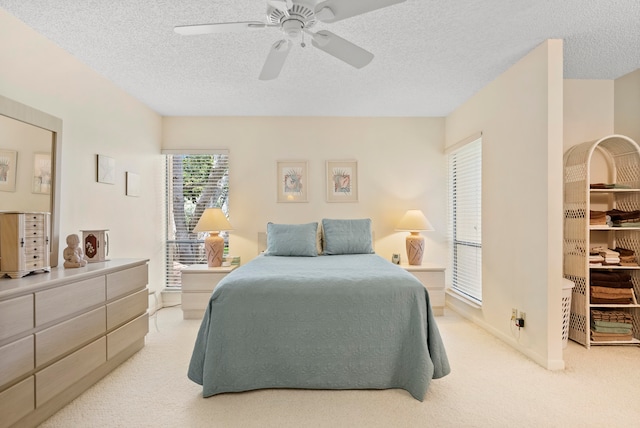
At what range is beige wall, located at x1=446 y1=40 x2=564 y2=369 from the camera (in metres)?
2.77

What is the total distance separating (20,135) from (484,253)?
13.6 feet

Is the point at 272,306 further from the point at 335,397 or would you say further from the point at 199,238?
the point at 199,238

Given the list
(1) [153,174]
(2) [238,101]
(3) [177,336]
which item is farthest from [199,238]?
(2) [238,101]

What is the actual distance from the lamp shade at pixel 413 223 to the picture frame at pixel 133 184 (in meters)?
3.16

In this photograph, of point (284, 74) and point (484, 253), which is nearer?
point (284, 74)

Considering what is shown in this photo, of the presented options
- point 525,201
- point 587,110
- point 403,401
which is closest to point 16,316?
point 403,401

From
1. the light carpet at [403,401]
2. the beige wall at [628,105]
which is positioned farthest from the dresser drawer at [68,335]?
the beige wall at [628,105]

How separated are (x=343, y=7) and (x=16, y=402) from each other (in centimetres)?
256

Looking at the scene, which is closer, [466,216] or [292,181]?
[466,216]

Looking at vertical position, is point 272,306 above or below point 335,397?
above

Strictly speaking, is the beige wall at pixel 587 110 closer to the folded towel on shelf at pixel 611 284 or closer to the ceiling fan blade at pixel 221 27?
the folded towel on shelf at pixel 611 284

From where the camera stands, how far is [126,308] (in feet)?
9.45

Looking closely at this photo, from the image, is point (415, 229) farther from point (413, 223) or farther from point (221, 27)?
point (221, 27)

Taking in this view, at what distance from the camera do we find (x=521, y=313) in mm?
3111
